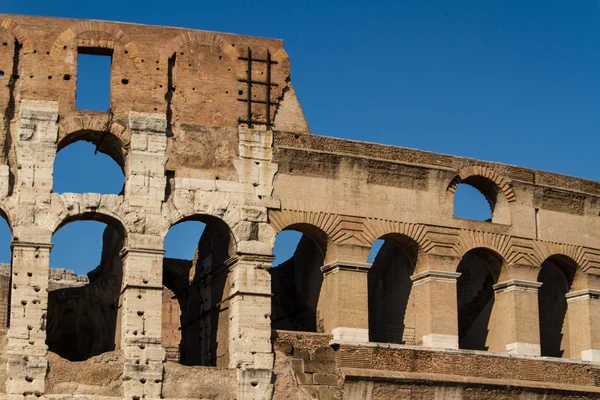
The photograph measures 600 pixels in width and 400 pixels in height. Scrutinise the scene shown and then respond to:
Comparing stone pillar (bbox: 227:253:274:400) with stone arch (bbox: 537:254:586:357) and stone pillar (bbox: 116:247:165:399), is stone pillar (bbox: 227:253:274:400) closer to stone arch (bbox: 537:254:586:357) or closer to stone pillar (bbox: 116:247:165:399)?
stone pillar (bbox: 116:247:165:399)

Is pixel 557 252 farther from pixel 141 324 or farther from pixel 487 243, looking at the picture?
pixel 141 324

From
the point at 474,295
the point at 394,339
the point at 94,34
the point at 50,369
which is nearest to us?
the point at 50,369

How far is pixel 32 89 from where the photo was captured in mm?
20609

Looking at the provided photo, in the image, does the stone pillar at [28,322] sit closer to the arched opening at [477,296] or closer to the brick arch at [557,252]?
the arched opening at [477,296]

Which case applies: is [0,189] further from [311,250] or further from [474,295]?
[474,295]

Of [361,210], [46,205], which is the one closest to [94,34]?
[46,205]

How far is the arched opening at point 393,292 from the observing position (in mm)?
22625

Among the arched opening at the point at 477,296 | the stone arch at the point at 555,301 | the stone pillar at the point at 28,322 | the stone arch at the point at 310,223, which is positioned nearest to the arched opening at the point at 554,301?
the stone arch at the point at 555,301

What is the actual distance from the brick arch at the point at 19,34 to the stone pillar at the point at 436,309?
7.36 m

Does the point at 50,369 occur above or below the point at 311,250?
below

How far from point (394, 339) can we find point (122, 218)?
5816mm

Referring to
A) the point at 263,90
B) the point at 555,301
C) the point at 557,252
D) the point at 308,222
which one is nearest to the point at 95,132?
the point at 263,90

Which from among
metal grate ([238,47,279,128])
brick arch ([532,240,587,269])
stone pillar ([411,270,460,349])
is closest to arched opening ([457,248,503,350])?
brick arch ([532,240,587,269])

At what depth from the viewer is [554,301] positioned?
24953mm
